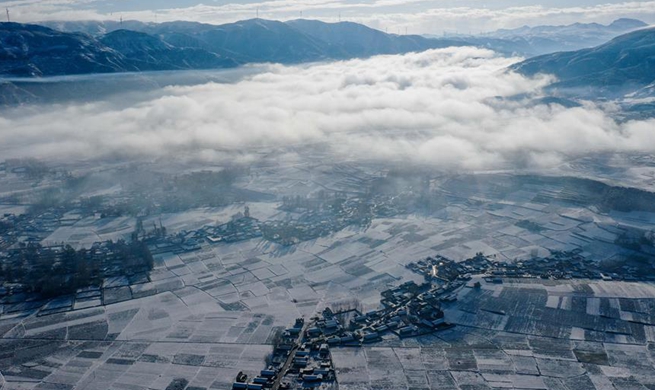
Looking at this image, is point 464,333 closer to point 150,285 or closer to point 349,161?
point 150,285

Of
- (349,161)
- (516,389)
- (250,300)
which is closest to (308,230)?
(250,300)

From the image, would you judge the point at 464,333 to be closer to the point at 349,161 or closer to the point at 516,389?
the point at 516,389

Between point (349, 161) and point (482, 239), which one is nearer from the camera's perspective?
point (482, 239)

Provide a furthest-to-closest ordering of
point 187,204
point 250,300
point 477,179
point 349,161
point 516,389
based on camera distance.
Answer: point 349,161, point 477,179, point 187,204, point 250,300, point 516,389

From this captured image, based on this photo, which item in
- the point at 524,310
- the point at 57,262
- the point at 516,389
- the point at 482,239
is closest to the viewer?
the point at 516,389

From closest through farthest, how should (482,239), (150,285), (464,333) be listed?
(464,333) < (150,285) < (482,239)

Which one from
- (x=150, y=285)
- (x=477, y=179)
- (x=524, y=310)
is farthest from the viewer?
(x=477, y=179)

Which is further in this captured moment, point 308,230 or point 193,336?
point 308,230

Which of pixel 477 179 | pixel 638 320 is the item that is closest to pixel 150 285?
pixel 638 320
